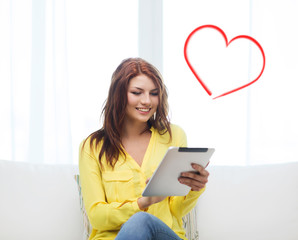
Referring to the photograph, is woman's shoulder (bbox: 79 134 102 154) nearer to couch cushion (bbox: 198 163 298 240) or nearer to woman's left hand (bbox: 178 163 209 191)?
woman's left hand (bbox: 178 163 209 191)

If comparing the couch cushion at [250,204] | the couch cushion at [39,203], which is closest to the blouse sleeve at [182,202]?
the couch cushion at [250,204]

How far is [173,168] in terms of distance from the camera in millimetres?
1377

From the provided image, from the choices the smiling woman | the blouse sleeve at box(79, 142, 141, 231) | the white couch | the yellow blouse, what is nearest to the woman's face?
the smiling woman

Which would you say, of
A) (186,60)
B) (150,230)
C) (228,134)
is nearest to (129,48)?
(186,60)

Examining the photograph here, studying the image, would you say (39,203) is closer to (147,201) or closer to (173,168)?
(147,201)

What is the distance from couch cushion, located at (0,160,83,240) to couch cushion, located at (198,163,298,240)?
595mm

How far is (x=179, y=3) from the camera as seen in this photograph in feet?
8.65

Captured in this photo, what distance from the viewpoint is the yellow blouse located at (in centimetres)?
161

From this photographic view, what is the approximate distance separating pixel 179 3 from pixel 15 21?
0.98m

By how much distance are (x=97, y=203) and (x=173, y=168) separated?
425 millimetres

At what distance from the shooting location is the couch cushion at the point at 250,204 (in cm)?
193

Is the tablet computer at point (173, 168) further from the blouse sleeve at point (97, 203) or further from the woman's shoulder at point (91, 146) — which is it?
the woman's shoulder at point (91, 146)

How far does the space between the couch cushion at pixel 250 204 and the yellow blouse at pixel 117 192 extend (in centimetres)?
27

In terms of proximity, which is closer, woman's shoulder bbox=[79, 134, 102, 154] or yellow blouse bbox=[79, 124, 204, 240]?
yellow blouse bbox=[79, 124, 204, 240]
